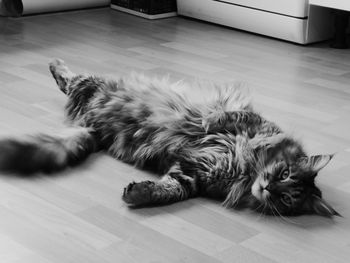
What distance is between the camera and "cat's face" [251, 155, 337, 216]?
6.23 feet

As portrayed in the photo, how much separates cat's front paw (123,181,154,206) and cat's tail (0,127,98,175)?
1.09ft

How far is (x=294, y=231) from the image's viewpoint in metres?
1.89

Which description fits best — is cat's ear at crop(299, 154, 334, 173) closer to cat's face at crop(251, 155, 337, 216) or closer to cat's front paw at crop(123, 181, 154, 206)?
cat's face at crop(251, 155, 337, 216)

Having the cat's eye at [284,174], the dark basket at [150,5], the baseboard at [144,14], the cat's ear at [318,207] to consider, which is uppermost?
the cat's eye at [284,174]

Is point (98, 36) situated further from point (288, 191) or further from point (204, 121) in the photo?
point (288, 191)

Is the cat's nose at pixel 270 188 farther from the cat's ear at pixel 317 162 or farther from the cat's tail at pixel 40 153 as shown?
the cat's tail at pixel 40 153

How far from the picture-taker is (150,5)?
456 cm

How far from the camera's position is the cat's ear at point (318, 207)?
77.1 inches

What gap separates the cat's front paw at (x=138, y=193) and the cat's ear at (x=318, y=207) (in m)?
0.46

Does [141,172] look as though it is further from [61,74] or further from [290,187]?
[61,74]

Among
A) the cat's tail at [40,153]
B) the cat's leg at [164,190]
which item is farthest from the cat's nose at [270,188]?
the cat's tail at [40,153]

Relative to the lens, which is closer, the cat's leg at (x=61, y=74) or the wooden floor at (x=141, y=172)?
the wooden floor at (x=141, y=172)

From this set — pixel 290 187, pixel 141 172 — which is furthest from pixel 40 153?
pixel 290 187

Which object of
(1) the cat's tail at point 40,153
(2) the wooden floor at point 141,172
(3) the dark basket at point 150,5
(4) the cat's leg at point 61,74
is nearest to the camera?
(2) the wooden floor at point 141,172
